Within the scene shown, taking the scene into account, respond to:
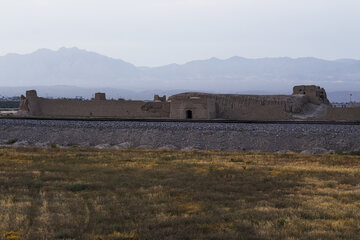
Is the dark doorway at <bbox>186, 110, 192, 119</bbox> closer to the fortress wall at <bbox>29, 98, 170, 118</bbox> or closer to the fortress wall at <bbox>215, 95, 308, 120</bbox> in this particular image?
the fortress wall at <bbox>29, 98, 170, 118</bbox>

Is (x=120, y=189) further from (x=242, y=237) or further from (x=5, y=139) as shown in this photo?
(x=5, y=139)

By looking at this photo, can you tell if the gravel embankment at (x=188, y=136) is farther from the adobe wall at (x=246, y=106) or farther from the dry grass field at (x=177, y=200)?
the adobe wall at (x=246, y=106)

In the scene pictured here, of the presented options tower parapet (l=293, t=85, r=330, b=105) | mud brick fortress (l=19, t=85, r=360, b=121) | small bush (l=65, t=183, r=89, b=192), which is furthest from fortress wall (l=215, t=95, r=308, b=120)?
small bush (l=65, t=183, r=89, b=192)

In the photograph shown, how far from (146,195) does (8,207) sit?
2915 millimetres

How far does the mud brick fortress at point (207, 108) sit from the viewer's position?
37375mm

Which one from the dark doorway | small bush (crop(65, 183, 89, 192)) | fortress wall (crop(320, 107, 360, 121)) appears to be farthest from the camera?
the dark doorway

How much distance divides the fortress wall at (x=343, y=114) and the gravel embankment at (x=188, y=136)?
901 cm

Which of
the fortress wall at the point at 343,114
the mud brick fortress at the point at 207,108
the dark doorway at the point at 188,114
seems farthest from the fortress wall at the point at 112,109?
the fortress wall at the point at 343,114

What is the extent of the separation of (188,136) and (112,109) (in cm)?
1592

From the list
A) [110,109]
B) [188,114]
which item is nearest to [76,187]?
[188,114]

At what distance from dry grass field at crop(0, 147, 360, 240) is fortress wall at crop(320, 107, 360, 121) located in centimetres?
2079

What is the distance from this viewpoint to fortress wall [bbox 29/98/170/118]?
39.4 m

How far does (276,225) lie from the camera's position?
750 cm

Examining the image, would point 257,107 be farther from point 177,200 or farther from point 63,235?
point 63,235
